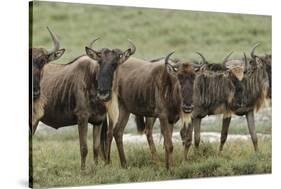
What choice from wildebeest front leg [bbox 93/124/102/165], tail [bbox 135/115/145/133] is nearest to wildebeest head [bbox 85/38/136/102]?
wildebeest front leg [bbox 93/124/102/165]

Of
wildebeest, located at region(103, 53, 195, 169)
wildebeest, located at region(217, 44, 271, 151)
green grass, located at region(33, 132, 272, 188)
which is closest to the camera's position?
green grass, located at region(33, 132, 272, 188)

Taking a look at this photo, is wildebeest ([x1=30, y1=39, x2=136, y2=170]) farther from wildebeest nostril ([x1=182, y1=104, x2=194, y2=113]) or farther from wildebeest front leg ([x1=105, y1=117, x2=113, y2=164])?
wildebeest nostril ([x1=182, y1=104, x2=194, y2=113])

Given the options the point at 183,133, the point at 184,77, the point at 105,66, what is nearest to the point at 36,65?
the point at 105,66

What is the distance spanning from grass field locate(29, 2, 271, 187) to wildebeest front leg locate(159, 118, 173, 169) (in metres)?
0.06

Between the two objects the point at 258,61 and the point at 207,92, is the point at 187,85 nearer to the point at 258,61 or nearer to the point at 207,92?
the point at 207,92

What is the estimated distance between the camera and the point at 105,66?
20.8 feet

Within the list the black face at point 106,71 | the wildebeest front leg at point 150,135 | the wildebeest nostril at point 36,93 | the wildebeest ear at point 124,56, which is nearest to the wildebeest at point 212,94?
the wildebeest front leg at point 150,135

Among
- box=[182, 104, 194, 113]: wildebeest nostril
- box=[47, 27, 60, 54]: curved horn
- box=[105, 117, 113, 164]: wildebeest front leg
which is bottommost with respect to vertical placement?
box=[105, 117, 113, 164]: wildebeest front leg

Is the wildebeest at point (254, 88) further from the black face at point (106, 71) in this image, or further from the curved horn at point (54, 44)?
the curved horn at point (54, 44)

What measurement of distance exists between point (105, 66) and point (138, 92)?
425 millimetres

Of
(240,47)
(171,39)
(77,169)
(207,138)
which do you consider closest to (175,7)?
(171,39)

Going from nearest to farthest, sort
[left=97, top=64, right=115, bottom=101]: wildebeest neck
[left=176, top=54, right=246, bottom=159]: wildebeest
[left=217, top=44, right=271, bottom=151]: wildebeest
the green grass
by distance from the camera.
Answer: the green grass < [left=97, top=64, right=115, bottom=101]: wildebeest neck < [left=176, top=54, right=246, bottom=159]: wildebeest < [left=217, top=44, right=271, bottom=151]: wildebeest

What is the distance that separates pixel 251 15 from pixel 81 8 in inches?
71.0

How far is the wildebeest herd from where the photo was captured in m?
6.23
